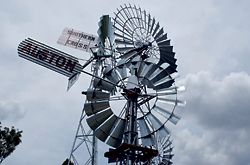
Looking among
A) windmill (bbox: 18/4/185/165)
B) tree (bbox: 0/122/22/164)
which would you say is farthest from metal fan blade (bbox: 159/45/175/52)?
tree (bbox: 0/122/22/164)

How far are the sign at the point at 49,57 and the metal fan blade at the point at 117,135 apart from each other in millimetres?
4317

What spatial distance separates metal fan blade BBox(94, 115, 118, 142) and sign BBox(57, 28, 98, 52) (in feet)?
25.9

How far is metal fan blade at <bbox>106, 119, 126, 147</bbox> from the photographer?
25.0 meters

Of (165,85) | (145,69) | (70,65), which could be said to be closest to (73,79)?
(70,65)

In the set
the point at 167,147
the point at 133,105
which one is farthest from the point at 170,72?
the point at 167,147

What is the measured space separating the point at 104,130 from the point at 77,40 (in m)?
9.23

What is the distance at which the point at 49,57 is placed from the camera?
23.8 metres

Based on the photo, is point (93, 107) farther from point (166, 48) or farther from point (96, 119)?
point (166, 48)

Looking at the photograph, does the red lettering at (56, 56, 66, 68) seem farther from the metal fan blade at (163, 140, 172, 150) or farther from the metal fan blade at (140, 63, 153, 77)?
the metal fan blade at (163, 140, 172, 150)

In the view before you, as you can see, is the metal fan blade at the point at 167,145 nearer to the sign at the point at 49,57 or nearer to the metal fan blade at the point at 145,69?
the metal fan blade at the point at 145,69

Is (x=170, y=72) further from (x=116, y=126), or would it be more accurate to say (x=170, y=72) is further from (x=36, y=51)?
(x=36, y=51)

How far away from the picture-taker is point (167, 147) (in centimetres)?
3044

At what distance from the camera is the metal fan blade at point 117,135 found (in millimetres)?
24984

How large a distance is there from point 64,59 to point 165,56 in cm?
823
